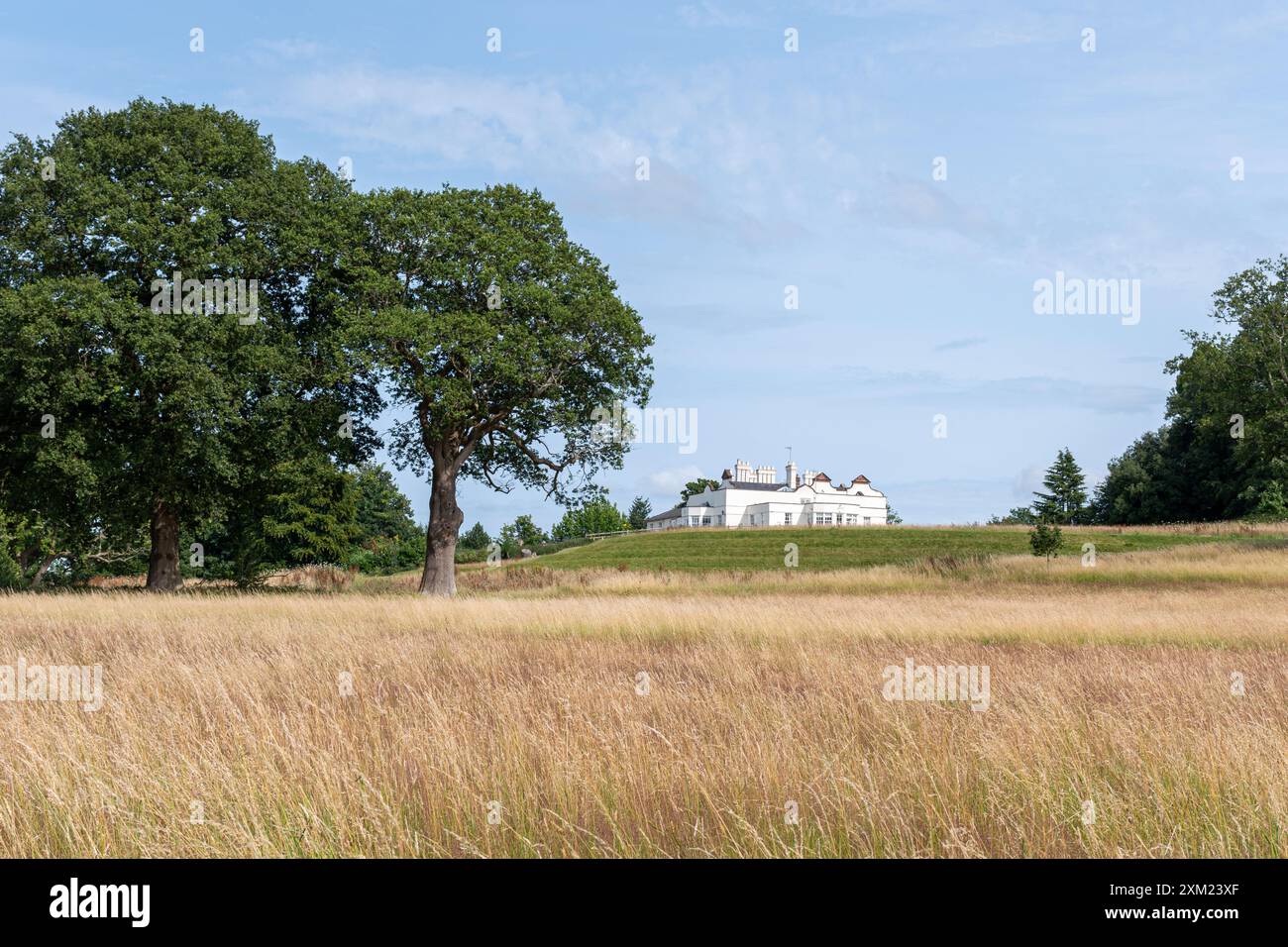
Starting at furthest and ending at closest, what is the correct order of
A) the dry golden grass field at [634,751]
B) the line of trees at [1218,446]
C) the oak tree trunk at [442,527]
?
1. the line of trees at [1218,446]
2. the oak tree trunk at [442,527]
3. the dry golden grass field at [634,751]

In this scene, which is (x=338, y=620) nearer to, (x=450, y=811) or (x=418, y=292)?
(x=450, y=811)

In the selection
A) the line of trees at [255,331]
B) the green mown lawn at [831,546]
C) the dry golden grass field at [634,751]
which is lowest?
the green mown lawn at [831,546]

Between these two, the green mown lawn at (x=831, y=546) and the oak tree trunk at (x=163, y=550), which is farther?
the green mown lawn at (x=831, y=546)

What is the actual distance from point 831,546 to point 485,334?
4166 cm

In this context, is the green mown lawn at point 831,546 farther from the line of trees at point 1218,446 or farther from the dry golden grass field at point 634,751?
the dry golden grass field at point 634,751

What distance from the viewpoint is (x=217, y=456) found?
93.0 ft

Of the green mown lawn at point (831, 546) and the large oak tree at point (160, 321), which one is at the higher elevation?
the large oak tree at point (160, 321)

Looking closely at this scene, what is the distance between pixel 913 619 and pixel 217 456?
21285 mm

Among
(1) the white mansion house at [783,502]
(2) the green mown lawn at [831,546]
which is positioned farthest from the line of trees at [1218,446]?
(1) the white mansion house at [783,502]

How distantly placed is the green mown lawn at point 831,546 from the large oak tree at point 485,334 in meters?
27.5

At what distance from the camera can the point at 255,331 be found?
96.2ft

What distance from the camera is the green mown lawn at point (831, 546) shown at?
189ft

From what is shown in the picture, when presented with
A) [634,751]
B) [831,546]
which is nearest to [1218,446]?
[831,546]
